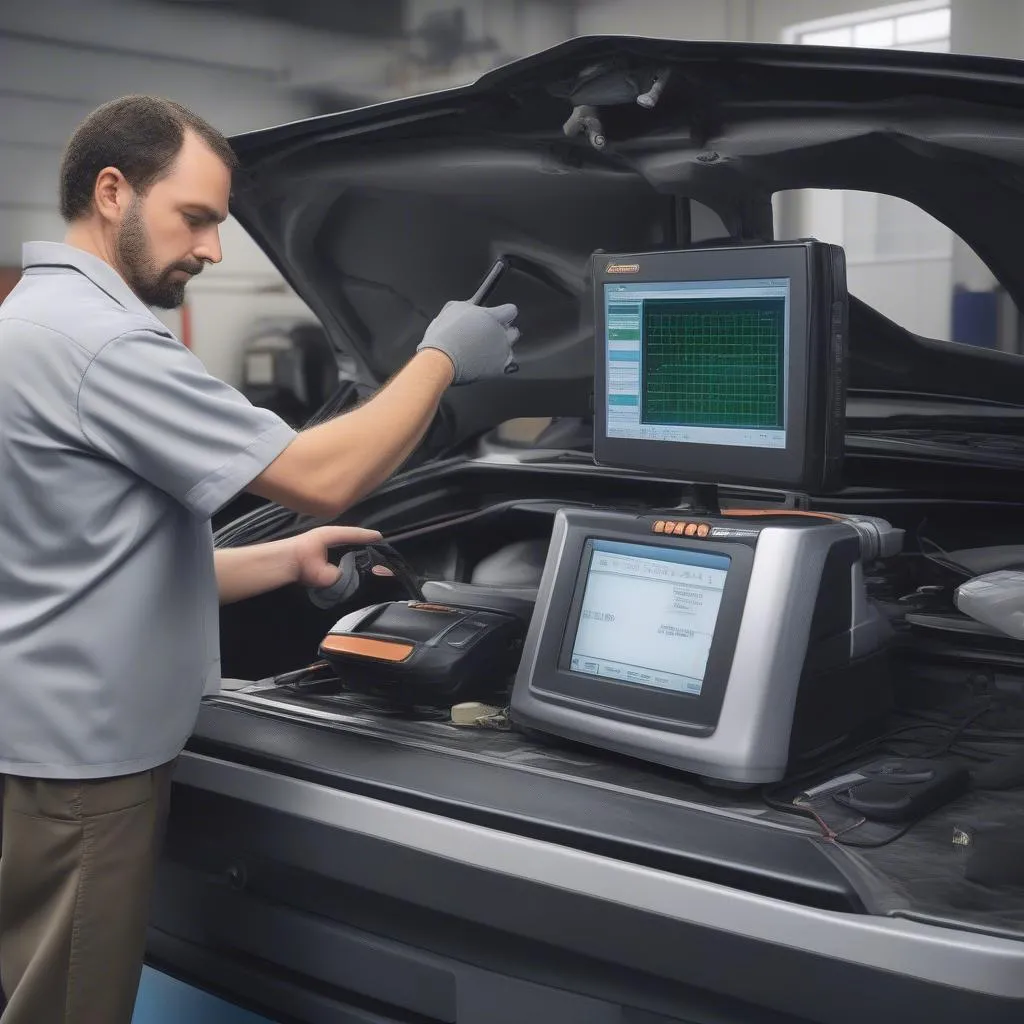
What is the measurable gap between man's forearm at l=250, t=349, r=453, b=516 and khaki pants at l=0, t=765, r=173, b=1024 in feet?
1.23

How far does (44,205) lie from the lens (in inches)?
146

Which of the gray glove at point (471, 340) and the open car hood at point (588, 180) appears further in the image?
the gray glove at point (471, 340)

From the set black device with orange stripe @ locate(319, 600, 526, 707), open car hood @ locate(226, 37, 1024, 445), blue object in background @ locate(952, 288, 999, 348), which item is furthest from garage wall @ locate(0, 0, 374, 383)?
blue object in background @ locate(952, 288, 999, 348)

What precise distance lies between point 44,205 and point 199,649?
8.69 ft

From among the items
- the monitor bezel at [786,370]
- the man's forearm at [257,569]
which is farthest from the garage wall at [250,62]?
the man's forearm at [257,569]

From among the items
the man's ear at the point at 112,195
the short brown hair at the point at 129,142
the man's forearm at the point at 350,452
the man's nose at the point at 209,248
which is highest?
the short brown hair at the point at 129,142

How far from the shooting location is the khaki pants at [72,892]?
4.61 ft

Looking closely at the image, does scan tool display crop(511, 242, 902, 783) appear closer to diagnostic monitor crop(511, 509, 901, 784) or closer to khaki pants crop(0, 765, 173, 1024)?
diagnostic monitor crop(511, 509, 901, 784)

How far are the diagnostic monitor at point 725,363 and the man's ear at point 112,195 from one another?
0.58 meters

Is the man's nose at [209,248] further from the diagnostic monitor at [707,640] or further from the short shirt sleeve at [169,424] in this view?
the diagnostic monitor at [707,640]

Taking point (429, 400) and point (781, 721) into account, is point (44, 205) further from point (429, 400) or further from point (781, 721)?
point (781, 721)

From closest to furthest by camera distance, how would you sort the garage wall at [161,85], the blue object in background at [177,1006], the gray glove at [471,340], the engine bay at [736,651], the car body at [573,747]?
Result: the car body at [573,747] → the engine bay at [736,651] → the gray glove at [471,340] → the blue object in background at [177,1006] → the garage wall at [161,85]

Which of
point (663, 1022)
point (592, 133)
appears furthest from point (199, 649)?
point (592, 133)

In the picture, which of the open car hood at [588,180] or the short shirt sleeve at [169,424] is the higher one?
the open car hood at [588,180]
